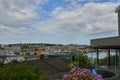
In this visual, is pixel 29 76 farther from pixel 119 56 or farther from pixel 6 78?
pixel 119 56

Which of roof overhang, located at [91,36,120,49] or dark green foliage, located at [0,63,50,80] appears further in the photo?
roof overhang, located at [91,36,120,49]

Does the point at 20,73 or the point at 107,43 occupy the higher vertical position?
the point at 107,43

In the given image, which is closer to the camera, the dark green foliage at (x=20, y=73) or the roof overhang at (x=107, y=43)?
the dark green foliage at (x=20, y=73)

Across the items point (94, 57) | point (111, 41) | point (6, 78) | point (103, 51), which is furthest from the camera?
point (103, 51)

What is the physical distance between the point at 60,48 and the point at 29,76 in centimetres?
11252

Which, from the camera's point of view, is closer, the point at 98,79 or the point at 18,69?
the point at 18,69

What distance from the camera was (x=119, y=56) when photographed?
2852cm

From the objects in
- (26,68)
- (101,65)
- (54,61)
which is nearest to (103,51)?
(101,65)

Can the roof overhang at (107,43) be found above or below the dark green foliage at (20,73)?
above

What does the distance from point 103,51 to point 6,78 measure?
94.0 ft

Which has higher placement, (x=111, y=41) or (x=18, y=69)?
(x=111, y=41)

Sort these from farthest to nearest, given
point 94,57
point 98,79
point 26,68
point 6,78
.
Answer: point 94,57
point 98,79
point 26,68
point 6,78

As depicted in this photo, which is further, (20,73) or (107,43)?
(107,43)

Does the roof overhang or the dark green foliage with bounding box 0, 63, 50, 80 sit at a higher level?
the roof overhang
